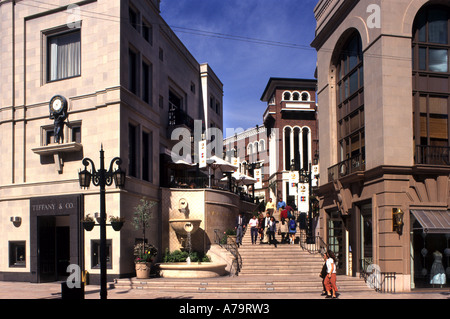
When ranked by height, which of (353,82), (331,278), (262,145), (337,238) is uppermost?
(262,145)

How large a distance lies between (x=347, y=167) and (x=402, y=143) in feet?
14.5

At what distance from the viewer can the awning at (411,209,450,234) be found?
65.5 ft

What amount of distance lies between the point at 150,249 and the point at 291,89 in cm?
3639

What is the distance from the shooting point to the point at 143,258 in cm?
2402

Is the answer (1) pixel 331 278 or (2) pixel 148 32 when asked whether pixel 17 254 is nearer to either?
(2) pixel 148 32

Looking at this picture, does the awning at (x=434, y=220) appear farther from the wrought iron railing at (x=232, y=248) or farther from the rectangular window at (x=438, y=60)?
the wrought iron railing at (x=232, y=248)

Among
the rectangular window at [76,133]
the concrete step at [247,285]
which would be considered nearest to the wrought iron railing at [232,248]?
the concrete step at [247,285]

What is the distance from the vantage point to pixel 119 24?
989 inches

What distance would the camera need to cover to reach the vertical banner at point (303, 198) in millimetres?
32844

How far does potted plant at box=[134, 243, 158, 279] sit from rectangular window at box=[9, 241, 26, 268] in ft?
20.2

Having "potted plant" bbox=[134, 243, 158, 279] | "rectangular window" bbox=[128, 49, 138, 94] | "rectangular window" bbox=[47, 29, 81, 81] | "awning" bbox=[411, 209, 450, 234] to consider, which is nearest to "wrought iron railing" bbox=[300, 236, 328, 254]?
"awning" bbox=[411, 209, 450, 234]

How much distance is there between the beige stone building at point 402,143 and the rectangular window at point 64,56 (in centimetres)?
1368

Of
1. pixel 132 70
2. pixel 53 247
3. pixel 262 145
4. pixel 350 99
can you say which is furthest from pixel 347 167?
pixel 262 145

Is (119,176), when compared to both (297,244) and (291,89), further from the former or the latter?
(291,89)
